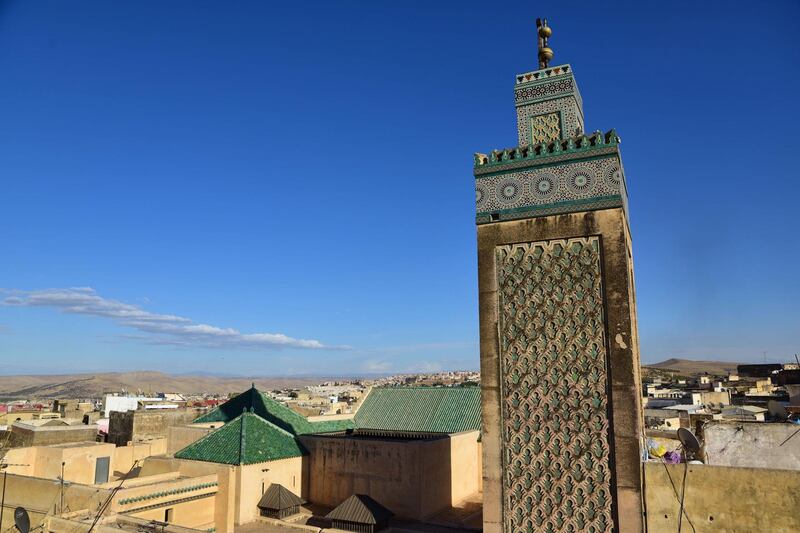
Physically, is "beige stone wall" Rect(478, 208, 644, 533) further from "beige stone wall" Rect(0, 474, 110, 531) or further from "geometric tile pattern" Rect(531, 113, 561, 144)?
"beige stone wall" Rect(0, 474, 110, 531)

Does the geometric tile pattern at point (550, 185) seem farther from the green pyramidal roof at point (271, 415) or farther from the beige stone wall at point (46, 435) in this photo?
the beige stone wall at point (46, 435)

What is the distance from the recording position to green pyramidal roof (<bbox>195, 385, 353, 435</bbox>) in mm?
19883

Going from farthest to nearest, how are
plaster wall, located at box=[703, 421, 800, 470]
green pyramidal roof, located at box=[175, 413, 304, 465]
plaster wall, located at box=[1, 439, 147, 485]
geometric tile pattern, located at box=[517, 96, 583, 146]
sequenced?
plaster wall, located at box=[1, 439, 147, 485] → green pyramidal roof, located at box=[175, 413, 304, 465] → geometric tile pattern, located at box=[517, 96, 583, 146] → plaster wall, located at box=[703, 421, 800, 470]

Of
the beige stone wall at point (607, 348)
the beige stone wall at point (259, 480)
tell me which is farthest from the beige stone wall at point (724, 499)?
the beige stone wall at point (259, 480)

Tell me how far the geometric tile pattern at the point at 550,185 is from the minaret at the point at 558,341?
2cm

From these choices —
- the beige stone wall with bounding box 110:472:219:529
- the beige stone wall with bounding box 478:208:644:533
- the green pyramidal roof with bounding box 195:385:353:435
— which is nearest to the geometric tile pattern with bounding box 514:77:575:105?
the beige stone wall with bounding box 478:208:644:533

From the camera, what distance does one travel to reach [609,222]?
9.23 m

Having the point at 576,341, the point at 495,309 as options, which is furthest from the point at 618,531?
the point at 495,309

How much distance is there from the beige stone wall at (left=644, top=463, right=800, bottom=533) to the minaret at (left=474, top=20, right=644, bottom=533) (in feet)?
1.00

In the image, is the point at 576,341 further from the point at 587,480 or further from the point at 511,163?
the point at 511,163

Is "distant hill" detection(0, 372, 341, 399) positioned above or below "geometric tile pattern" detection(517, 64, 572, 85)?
below

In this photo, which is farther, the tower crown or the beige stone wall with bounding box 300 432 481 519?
the beige stone wall with bounding box 300 432 481 519

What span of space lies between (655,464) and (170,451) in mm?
18287

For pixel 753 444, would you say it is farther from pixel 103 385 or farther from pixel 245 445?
pixel 103 385
